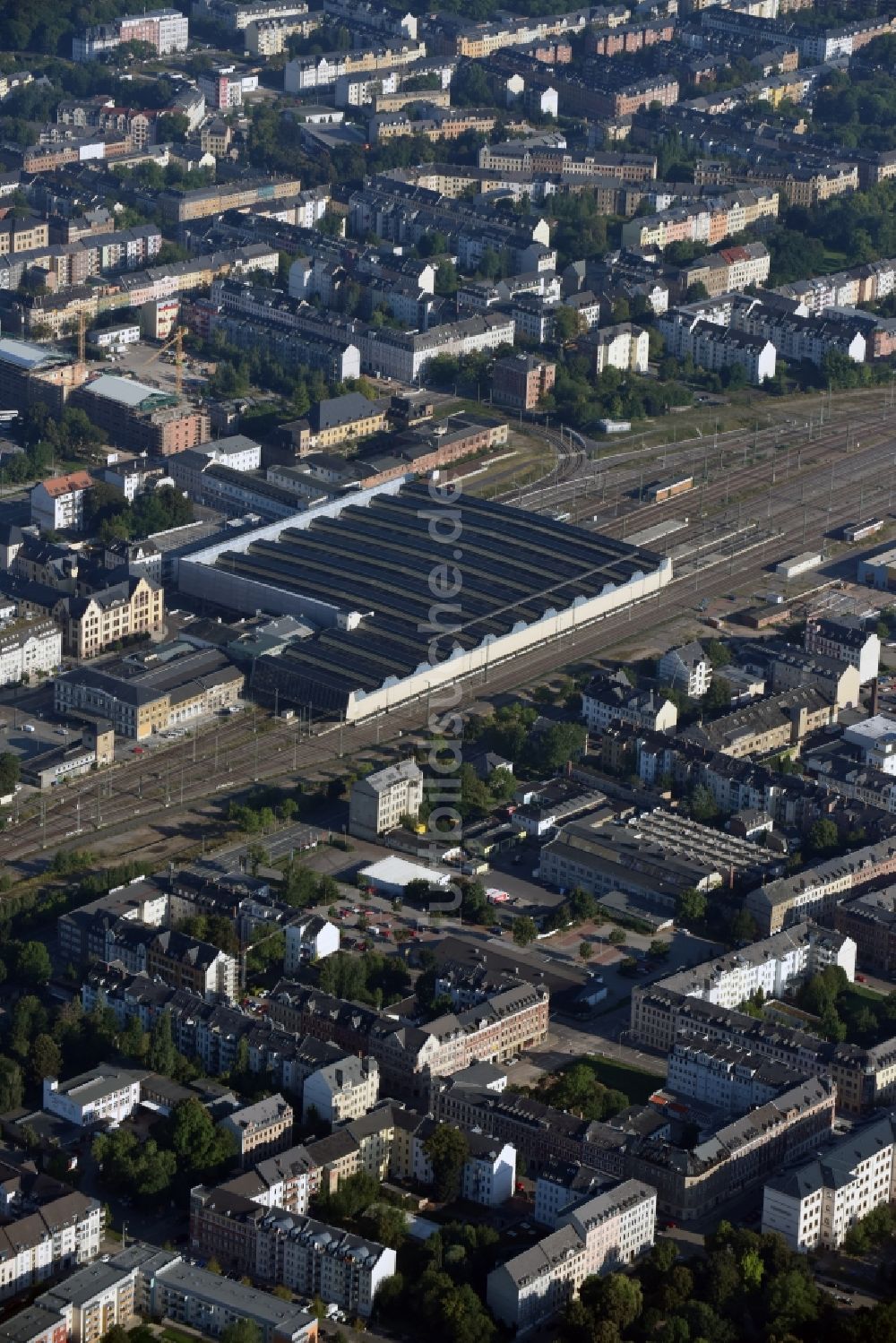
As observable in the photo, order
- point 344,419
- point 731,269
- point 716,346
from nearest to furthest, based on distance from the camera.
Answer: point 344,419
point 716,346
point 731,269

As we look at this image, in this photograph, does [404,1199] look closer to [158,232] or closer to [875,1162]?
[875,1162]

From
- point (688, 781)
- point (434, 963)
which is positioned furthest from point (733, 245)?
point (434, 963)

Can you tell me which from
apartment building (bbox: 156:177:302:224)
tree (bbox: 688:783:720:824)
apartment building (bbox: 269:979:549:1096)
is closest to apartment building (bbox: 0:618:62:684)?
tree (bbox: 688:783:720:824)

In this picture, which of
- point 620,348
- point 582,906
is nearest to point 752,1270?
point 582,906

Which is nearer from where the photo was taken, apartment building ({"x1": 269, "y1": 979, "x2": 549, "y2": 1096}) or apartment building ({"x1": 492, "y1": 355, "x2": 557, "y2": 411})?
apartment building ({"x1": 269, "y1": 979, "x2": 549, "y2": 1096})

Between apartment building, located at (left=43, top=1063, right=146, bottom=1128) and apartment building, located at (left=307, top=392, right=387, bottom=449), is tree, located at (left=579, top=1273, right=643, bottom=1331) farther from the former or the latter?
apartment building, located at (left=307, top=392, right=387, bottom=449)

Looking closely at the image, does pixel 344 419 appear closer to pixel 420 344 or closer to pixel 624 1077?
pixel 420 344
